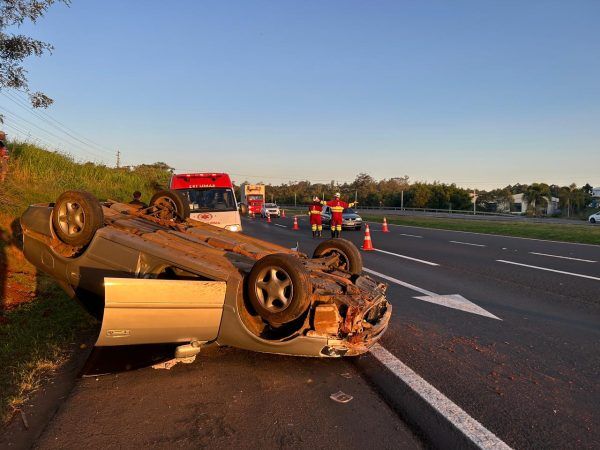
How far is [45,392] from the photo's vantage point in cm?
365

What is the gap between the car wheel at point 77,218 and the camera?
4395 mm

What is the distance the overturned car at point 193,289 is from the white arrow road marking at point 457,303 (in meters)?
2.30

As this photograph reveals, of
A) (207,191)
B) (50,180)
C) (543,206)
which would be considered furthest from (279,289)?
(543,206)

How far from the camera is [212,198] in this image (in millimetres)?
11547

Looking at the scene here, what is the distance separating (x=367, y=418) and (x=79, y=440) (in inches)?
75.2

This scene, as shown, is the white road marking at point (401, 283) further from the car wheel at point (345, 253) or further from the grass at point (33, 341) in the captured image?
the grass at point (33, 341)

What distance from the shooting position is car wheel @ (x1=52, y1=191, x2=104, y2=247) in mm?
4395

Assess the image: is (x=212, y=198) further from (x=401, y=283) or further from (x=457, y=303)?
(x=457, y=303)

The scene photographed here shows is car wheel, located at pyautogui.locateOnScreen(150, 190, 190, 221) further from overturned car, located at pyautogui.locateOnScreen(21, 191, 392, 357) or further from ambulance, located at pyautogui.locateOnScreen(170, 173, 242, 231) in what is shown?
ambulance, located at pyautogui.locateOnScreen(170, 173, 242, 231)

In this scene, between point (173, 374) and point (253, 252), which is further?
point (253, 252)

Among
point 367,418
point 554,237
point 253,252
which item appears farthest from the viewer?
point 554,237

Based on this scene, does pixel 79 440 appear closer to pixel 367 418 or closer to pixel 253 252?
pixel 367 418

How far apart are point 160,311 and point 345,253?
251 cm

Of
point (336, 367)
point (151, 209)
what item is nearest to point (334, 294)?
point (336, 367)
